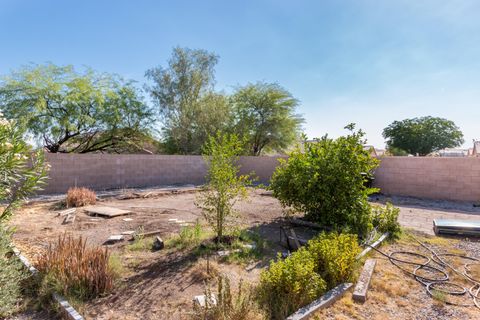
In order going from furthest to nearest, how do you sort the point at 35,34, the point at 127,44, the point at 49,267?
the point at 127,44 → the point at 35,34 → the point at 49,267

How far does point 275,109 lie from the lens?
1792 cm

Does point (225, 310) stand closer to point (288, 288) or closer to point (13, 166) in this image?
point (288, 288)

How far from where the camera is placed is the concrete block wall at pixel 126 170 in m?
9.37

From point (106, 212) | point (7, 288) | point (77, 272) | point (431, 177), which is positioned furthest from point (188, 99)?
point (7, 288)

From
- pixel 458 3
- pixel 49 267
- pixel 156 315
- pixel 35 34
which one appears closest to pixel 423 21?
pixel 458 3

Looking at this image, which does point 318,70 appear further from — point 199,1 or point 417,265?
point 417,265

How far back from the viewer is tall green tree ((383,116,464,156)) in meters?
32.1

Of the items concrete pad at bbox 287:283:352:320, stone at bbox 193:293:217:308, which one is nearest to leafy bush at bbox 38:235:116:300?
stone at bbox 193:293:217:308

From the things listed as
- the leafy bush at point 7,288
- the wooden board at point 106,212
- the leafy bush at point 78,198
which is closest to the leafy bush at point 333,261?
the leafy bush at point 7,288

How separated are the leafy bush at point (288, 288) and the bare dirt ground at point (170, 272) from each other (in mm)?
240

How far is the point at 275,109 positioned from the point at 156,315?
1660 centimetres

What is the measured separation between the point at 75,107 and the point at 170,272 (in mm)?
12685

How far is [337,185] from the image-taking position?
Result: 488 centimetres

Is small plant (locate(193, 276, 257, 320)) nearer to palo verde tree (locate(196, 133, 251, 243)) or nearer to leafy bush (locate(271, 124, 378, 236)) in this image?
palo verde tree (locate(196, 133, 251, 243))
